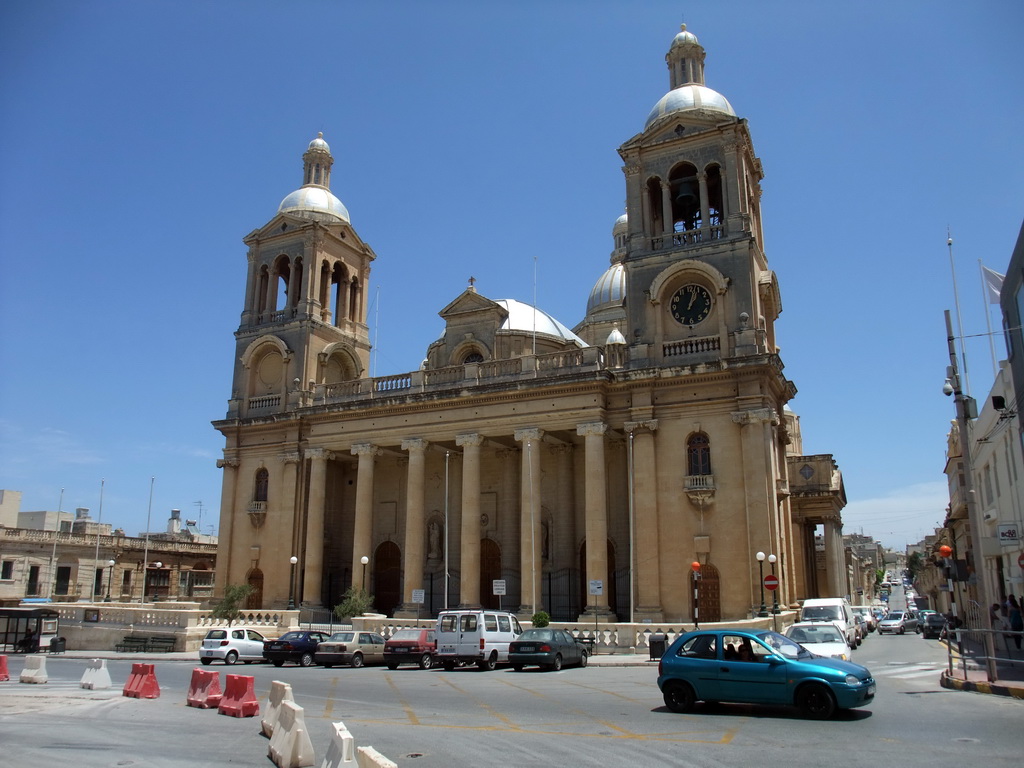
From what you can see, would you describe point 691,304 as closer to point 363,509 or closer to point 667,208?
point 667,208

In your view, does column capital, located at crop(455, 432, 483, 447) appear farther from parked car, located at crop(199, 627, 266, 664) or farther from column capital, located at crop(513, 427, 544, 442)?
parked car, located at crop(199, 627, 266, 664)

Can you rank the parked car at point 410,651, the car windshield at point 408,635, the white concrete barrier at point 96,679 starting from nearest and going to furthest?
the white concrete barrier at point 96,679 < the parked car at point 410,651 < the car windshield at point 408,635

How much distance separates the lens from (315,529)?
4159 centimetres

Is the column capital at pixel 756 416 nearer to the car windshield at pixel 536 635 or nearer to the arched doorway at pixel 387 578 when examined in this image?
the car windshield at pixel 536 635

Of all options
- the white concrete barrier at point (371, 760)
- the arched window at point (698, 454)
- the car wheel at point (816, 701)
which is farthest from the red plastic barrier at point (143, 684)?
the arched window at point (698, 454)

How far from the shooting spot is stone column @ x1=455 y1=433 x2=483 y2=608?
36.9 m

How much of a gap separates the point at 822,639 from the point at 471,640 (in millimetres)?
9896

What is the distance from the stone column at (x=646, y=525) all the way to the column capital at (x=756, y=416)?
349 centimetres

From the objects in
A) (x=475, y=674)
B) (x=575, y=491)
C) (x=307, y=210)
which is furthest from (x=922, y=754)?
(x=307, y=210)

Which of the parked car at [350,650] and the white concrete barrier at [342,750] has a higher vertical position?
the white concrete barrier at [342,750]

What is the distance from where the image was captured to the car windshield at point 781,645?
13.9 metres

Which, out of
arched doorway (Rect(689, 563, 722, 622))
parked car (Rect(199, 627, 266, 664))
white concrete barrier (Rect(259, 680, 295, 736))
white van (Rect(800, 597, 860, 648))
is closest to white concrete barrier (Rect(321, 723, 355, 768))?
white concrete barrier (Rect(259, 680, 295, 736))

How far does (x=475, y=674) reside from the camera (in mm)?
23453

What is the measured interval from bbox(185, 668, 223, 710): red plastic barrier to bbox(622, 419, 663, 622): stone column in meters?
20.5
